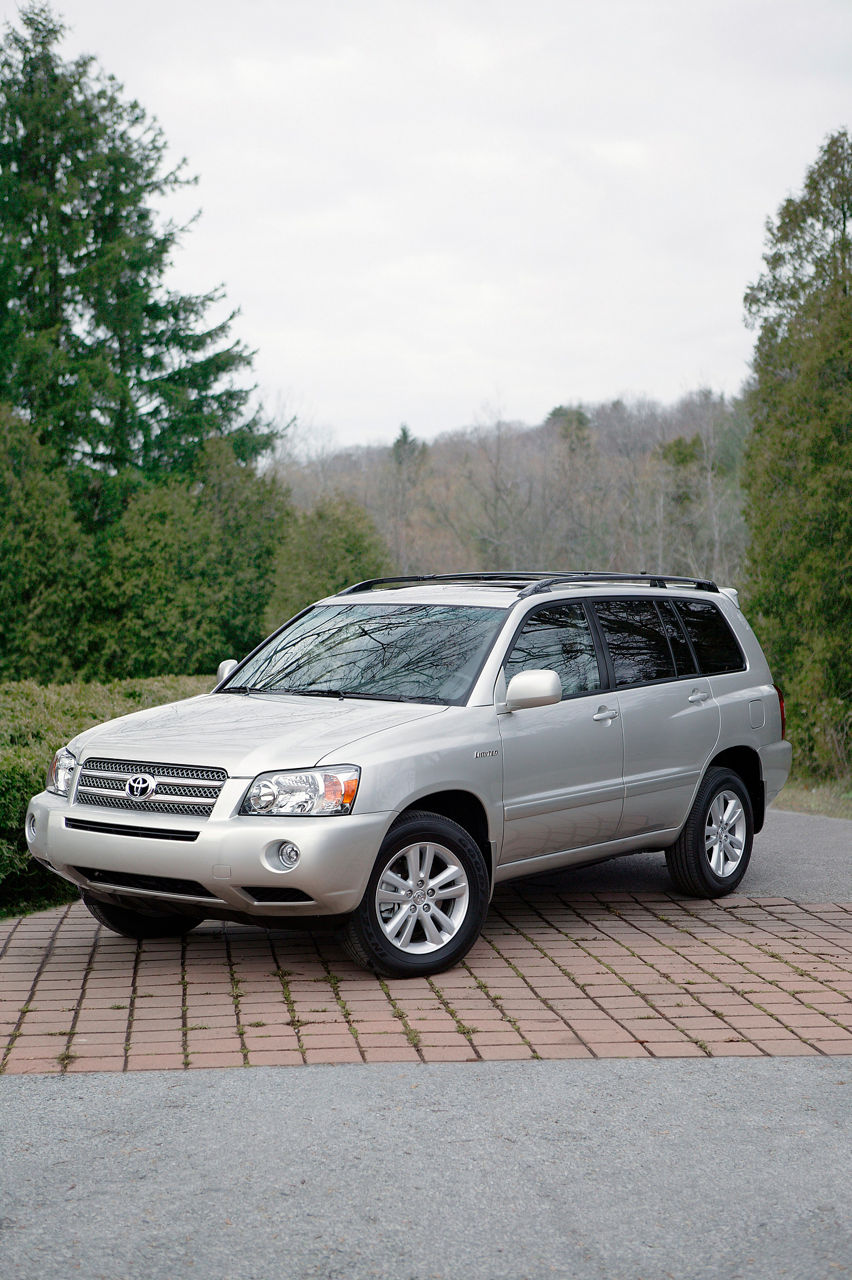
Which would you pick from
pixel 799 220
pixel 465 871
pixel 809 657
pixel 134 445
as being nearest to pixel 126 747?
pixel 465 871

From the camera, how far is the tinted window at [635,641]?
7781 millimetres

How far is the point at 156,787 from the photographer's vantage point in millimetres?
6145

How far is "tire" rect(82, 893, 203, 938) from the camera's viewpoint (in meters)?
7.02

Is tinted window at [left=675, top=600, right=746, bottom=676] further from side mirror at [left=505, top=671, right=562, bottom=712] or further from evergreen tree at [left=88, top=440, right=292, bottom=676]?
evergreen tree at [left=88, top=440, right=292, bottom=676]

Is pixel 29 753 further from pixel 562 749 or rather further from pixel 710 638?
pixel 710 638

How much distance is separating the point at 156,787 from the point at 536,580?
2670 mm

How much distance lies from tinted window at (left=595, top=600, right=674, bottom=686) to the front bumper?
7.35 ft

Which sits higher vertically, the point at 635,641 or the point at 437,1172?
the point at 635,641

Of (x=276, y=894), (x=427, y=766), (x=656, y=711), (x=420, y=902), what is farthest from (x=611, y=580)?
(x=276, y=894)

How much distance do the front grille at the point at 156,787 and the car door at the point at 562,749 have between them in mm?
1542

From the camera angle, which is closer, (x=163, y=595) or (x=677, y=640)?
(x=677, y=640)

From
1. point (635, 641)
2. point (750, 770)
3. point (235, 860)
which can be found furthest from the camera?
point (750, 770)

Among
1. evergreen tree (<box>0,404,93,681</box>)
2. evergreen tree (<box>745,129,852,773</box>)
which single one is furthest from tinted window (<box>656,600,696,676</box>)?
evergreen tree (<box>0,404,93,681</box>)

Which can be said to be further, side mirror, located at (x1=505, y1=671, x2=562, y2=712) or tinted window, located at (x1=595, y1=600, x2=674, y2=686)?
tinted window, located at (x1=595, y1=600, x2=674, y2=686)
